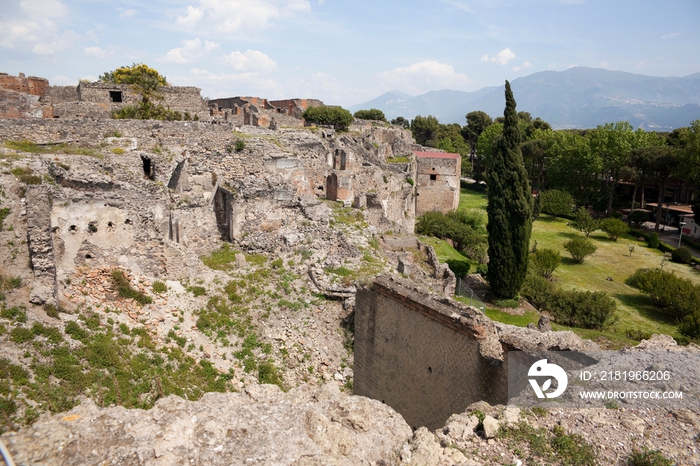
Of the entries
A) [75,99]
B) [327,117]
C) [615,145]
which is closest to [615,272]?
[615,145]

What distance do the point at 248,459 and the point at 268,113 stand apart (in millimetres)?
33465

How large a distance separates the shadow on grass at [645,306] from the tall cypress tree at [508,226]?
6.51 metres

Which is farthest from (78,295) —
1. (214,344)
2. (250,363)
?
(250,363)

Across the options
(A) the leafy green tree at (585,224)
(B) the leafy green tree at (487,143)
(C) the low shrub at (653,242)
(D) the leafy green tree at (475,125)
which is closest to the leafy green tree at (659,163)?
(C) the low shrub at (653,242)

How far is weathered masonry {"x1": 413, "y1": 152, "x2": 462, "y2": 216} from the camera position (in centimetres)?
3725

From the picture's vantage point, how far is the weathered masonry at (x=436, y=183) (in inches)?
1467

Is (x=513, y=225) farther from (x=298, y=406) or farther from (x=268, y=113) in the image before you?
(x=268, y=113)

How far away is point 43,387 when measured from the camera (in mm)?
6988

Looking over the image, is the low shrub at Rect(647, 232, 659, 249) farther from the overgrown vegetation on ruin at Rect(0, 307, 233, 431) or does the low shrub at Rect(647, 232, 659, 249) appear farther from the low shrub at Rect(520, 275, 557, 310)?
the overgrown vegetation on ruin at Rect(0, 307, 233, 431)

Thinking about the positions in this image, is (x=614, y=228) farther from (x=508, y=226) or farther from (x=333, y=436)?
(x=333, y=436)

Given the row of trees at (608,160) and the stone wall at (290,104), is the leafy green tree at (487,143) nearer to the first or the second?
the row of trees at (608,160)

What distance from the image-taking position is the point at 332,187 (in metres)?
21.4

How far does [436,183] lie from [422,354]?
3027 centimetres

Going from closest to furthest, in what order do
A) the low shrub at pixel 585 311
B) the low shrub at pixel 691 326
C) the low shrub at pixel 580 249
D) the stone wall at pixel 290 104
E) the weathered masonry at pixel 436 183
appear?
the low shrub at pixel 691 326, the low shrub at pixel 585 311, the low shrub at pixel 580 249, the weathered masonry at pixel 436 183, the stone wall at pixel 290 104
